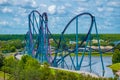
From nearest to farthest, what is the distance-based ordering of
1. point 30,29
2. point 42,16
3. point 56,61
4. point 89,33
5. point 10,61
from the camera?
point 10,61, point 89,33, point 42,16, point 56,61, point 30,29

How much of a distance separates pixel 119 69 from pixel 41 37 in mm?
13562

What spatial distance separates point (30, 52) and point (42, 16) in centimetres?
1430

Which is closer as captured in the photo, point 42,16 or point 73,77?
point 73,77

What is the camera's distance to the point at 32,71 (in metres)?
30.3

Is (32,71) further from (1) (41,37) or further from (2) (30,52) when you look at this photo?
(2) (30,52)

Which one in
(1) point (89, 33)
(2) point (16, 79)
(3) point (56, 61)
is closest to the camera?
(2) point (16, 79)

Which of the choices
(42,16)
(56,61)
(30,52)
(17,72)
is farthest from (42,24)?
(17,72)

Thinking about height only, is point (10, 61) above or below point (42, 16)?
below

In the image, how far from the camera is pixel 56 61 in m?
55.5

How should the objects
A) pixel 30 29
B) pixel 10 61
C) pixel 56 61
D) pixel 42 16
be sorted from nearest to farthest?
Answer: 1. pixel 10 61
2. pixel 42 16
3. pixel 56 61
4. pixel 30 29

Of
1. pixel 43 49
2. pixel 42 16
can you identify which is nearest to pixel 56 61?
pixel 43 49

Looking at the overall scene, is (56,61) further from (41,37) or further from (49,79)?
(49,79)

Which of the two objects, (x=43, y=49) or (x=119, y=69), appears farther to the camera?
(x=119, y=69)

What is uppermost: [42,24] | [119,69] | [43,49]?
[42,24]
